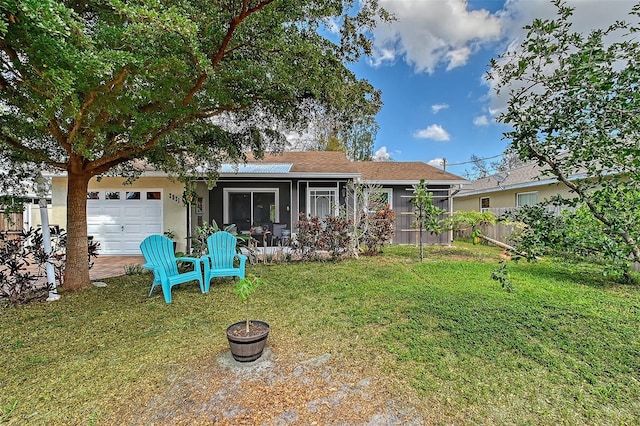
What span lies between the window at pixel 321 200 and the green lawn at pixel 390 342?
4910 millimetres

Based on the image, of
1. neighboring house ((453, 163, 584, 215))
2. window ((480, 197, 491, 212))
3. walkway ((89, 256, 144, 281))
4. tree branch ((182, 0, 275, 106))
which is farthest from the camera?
window ((480, 197, 491, 212))

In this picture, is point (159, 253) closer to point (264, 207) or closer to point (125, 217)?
point (125, 217)

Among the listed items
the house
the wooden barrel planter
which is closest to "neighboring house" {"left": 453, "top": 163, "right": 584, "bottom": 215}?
the house

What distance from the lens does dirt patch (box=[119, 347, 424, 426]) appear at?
2.38 metres

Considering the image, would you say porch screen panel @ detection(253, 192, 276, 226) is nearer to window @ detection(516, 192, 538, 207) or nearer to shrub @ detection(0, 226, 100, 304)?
shrub @ detection(0, 226, 100, 304)

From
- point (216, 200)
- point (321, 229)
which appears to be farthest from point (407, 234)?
point (216, 200)

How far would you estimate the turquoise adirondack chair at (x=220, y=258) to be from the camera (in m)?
5.90

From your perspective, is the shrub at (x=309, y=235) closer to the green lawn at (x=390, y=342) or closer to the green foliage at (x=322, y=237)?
the green foliage at (x=322, y=237)

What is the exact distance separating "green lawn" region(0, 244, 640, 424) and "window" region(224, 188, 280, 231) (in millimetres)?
4965

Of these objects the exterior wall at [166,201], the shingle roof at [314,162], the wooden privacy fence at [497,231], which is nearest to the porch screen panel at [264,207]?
the shingle roof at [314,162]

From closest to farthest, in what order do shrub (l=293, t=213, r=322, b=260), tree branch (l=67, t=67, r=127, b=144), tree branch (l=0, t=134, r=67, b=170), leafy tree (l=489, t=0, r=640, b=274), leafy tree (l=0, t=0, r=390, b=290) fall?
leafy tree (l=489, t=0, r=640, b=274) → leafy tree (l=0, t=0, r=390, b=290) → tree branch (l=67, t=67, r=127, b=144) → tree branch (l=0, t=134, r=67, b=170) → shrub (l=293, t=213, r=322, b=260)

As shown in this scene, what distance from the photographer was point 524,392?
8.98 feet

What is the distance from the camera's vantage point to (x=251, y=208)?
11.3m

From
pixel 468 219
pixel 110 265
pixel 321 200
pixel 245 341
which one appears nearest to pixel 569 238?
pixel 245 341
